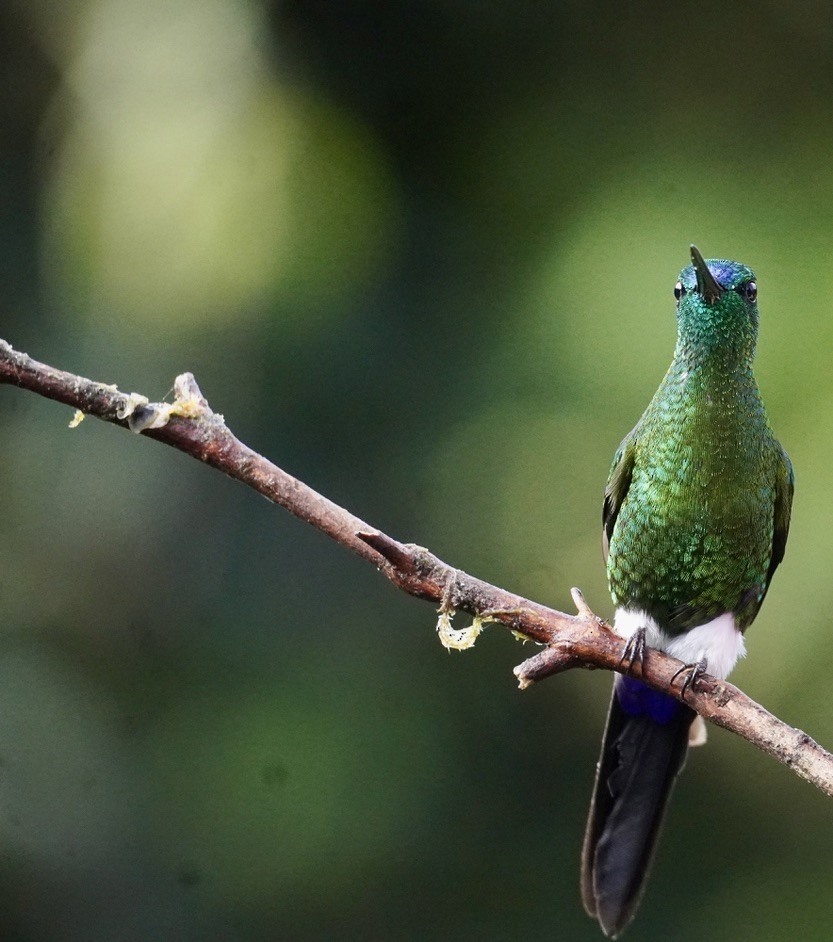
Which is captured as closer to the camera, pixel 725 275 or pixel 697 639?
pixel 725 275

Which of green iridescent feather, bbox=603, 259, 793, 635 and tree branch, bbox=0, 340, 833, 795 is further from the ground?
green iridescent feather, bbox=603, 259, 793, 635

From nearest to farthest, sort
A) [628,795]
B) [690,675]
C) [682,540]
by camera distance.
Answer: [690,675], [682,540], [628,795]

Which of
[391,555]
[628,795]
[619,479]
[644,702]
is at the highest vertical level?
[619,479]

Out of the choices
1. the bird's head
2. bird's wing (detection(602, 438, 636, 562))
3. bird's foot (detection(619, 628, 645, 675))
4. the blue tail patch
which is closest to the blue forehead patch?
the bird's head

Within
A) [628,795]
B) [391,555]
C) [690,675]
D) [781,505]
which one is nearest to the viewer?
[391,555]

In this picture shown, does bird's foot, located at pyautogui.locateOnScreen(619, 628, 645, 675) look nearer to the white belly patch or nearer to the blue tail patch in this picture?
the white belly patch

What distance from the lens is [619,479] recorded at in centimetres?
264

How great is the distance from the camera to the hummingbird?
7.79 feet

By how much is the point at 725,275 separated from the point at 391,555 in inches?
38.7

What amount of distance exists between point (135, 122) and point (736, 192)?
224 centimetres

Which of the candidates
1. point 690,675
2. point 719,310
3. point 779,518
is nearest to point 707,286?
point 719,310

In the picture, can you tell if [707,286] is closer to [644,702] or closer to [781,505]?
[781,505]

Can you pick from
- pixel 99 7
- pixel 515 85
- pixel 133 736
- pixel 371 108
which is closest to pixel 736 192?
pixel 515 85

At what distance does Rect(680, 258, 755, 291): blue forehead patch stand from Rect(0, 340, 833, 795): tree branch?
0.75 meters
